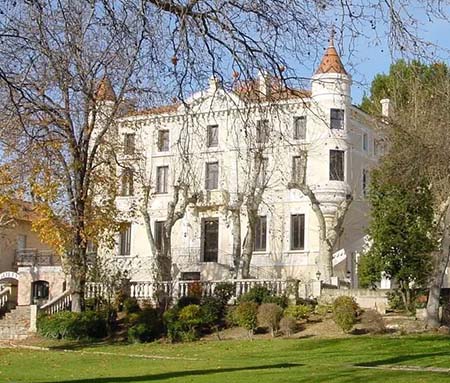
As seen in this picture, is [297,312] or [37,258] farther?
[37,258]

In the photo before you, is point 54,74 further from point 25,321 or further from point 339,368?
point 25,321

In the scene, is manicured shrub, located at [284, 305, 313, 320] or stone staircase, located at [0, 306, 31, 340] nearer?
manicured shrub, located at [284, 305, 313, 320]

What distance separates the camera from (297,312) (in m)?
30.9

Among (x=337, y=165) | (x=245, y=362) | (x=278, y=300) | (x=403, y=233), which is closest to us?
(x=245, y=362)

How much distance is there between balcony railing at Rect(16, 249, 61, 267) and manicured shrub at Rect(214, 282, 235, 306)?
62.9 ft

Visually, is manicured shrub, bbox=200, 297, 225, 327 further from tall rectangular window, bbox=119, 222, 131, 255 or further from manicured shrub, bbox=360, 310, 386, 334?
tall rectangular window, bbox=119, 222, 131, 255

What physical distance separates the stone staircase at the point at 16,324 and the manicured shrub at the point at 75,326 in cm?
177

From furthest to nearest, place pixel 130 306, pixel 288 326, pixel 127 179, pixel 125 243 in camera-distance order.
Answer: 1. pixel 125 243
2. pixel 127 179
3. pixel 130 306
4. pixel 288 326

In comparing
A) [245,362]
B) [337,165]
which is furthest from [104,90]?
[337,165]

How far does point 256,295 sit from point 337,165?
1545 centimetres

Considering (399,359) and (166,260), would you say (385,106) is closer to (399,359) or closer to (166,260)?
(166,260)

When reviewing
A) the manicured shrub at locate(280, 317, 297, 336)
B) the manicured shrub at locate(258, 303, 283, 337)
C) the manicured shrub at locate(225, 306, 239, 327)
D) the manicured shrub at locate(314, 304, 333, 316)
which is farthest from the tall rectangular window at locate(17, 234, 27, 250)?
the manicured shrub at locate(280, 317, 297, 336)

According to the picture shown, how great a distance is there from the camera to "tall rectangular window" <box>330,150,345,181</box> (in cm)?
4631

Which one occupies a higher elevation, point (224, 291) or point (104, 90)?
point (104, 90)
